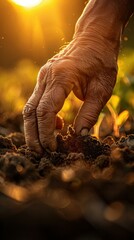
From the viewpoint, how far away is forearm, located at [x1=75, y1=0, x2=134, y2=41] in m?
2.33

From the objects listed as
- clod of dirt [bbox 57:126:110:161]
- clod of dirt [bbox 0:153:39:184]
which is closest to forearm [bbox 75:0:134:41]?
clod of dirt [bbox 57:126:110:161]

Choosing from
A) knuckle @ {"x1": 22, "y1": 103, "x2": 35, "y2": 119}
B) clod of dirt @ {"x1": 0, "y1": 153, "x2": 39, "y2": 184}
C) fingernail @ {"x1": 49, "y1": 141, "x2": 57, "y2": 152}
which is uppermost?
clod of dirt @ {"x1": 0, "y1": 153, "x2": 39, "y2": 184}

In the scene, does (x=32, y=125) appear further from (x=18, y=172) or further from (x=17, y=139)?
(x=18, y=172)

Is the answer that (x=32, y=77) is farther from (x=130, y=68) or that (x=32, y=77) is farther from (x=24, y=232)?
(x=24, y=232)

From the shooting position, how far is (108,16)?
234 centimetres

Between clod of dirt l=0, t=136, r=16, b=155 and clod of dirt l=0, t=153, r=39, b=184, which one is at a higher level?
clod of dirt l=0, t=153, r=39, b=184

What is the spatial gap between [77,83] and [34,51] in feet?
11.7

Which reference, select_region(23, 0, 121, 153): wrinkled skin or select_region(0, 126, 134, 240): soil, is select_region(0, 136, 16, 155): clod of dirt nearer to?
select_region(23, 0, 121, 153): wrinkled skin

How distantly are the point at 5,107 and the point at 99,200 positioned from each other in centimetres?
355

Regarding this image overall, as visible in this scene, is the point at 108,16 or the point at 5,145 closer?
the point at 5,145

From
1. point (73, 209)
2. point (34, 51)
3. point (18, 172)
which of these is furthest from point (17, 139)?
point (34, 51)

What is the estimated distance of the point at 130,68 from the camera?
4.53 meters

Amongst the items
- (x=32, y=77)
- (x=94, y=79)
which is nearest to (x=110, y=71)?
Answer: (x=94, y=79)

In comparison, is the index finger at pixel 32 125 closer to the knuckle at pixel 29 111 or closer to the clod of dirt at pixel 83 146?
the knuckle at pixel 29 111
